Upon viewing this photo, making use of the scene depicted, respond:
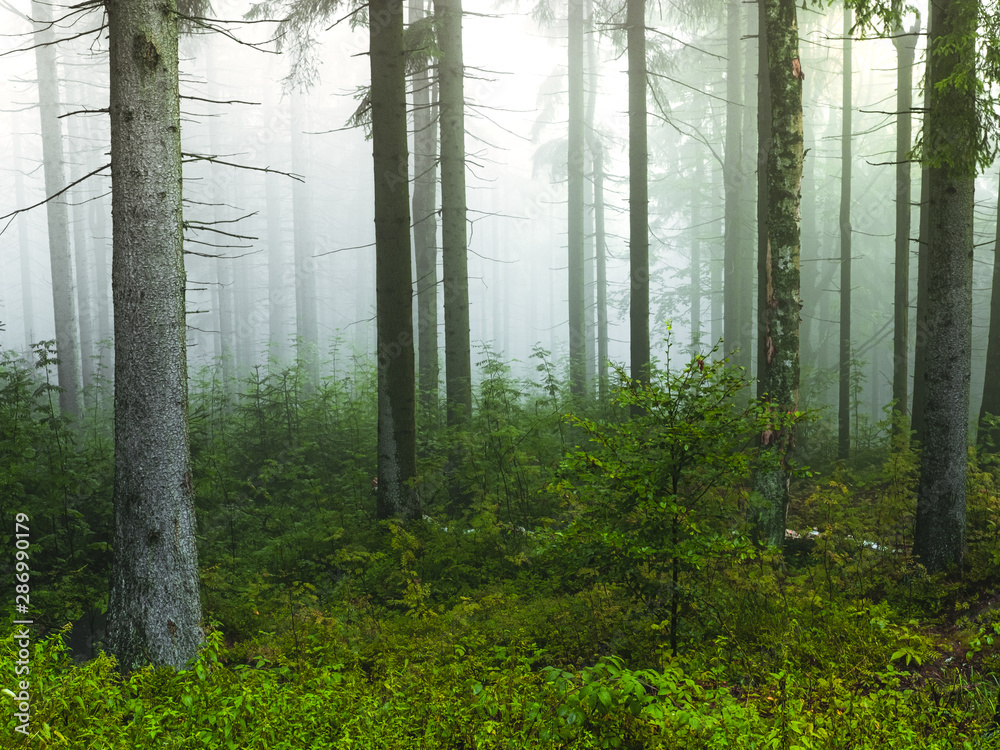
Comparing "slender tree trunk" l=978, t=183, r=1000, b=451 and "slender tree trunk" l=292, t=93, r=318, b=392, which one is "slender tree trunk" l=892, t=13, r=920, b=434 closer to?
"slender tree trunk" l=978, t=183, r=1000, b=451

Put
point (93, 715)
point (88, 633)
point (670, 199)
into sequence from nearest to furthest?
point (93, 715), point (88, 633), point (670, 199)

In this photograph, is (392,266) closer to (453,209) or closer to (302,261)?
(453,209)

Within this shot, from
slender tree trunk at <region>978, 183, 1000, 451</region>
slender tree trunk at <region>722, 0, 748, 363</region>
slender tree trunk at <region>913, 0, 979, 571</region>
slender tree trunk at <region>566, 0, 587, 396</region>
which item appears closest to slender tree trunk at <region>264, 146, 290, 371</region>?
slender tree trunk at <region>566, 0, 587, 396</region>

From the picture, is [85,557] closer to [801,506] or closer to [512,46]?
[801,506]

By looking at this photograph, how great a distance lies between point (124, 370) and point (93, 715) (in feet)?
8.17

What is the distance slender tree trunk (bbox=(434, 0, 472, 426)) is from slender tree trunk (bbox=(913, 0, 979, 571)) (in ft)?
22.6

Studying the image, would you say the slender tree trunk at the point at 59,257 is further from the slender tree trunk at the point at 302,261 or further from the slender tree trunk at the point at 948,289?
the slender tree trunk at the point at 948,289

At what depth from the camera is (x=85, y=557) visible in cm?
691

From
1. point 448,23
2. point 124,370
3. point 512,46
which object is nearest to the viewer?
point 124,370

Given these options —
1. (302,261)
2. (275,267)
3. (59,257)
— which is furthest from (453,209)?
(275,267)

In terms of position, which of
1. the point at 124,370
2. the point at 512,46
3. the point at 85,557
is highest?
the point at 512,46

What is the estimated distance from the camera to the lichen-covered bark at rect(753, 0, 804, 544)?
6.85 m

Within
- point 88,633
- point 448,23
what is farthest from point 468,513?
point 448,23

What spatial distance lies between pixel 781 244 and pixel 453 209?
19.5 feet
